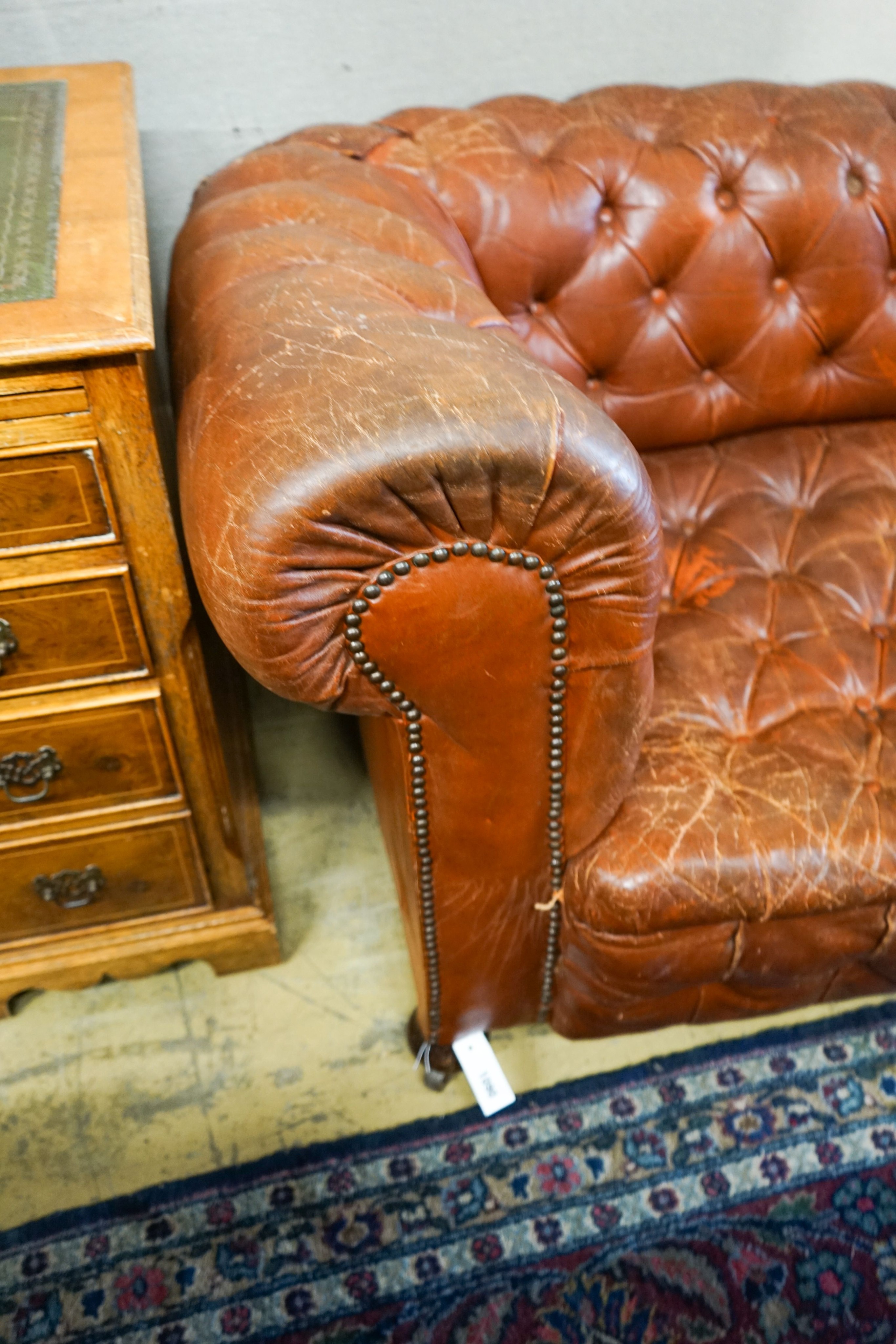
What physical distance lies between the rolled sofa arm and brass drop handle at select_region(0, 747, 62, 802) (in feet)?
1.23

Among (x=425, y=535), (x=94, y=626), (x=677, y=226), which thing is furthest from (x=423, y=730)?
(x=677, y=226)

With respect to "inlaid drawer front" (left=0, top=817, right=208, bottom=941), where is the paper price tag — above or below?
below

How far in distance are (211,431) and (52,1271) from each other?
0.90 m

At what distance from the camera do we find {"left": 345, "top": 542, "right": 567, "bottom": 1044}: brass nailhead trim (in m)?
0.70

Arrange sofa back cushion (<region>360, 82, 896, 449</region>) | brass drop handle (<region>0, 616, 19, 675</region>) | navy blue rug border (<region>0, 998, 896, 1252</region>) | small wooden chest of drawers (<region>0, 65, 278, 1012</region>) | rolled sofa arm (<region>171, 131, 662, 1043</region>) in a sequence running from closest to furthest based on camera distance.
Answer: rolled sofa arm (<region>171, 131, 662, 1043</region>) → small wooden chest of drawers (<region>0, 65, 278, 1012</region>) → brass drop handle (<region>0, 616, 19, 675</region>) → navy blue rug border (<region>0, 998, 896, 1252</region>) → sofa back cushion (<region>360, 82, 896, 449</region>)

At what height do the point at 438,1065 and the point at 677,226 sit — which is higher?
the point at 677,226

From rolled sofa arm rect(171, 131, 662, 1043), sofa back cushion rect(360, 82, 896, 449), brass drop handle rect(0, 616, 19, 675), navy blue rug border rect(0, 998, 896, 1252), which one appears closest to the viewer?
rolled sofa arm rect(171, 131, 662, 1043)

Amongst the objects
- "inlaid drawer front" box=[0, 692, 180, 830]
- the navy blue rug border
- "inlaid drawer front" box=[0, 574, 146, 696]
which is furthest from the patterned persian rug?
"inlaid drawer front" box=[0, 574, 146, 696]

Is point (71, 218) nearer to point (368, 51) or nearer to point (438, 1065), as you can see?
point (368, 51)

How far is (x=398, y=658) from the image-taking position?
73 centimetres

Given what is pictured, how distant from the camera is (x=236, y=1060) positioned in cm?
116

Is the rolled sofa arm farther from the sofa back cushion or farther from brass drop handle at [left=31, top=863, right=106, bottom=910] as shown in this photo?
brass drop handle at [left=31, top=863, right=106, bottom=910]

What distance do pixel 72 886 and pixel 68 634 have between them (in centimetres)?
35

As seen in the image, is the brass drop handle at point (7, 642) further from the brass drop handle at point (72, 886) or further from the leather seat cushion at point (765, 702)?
the leather seat cushion at point (765, 702)
